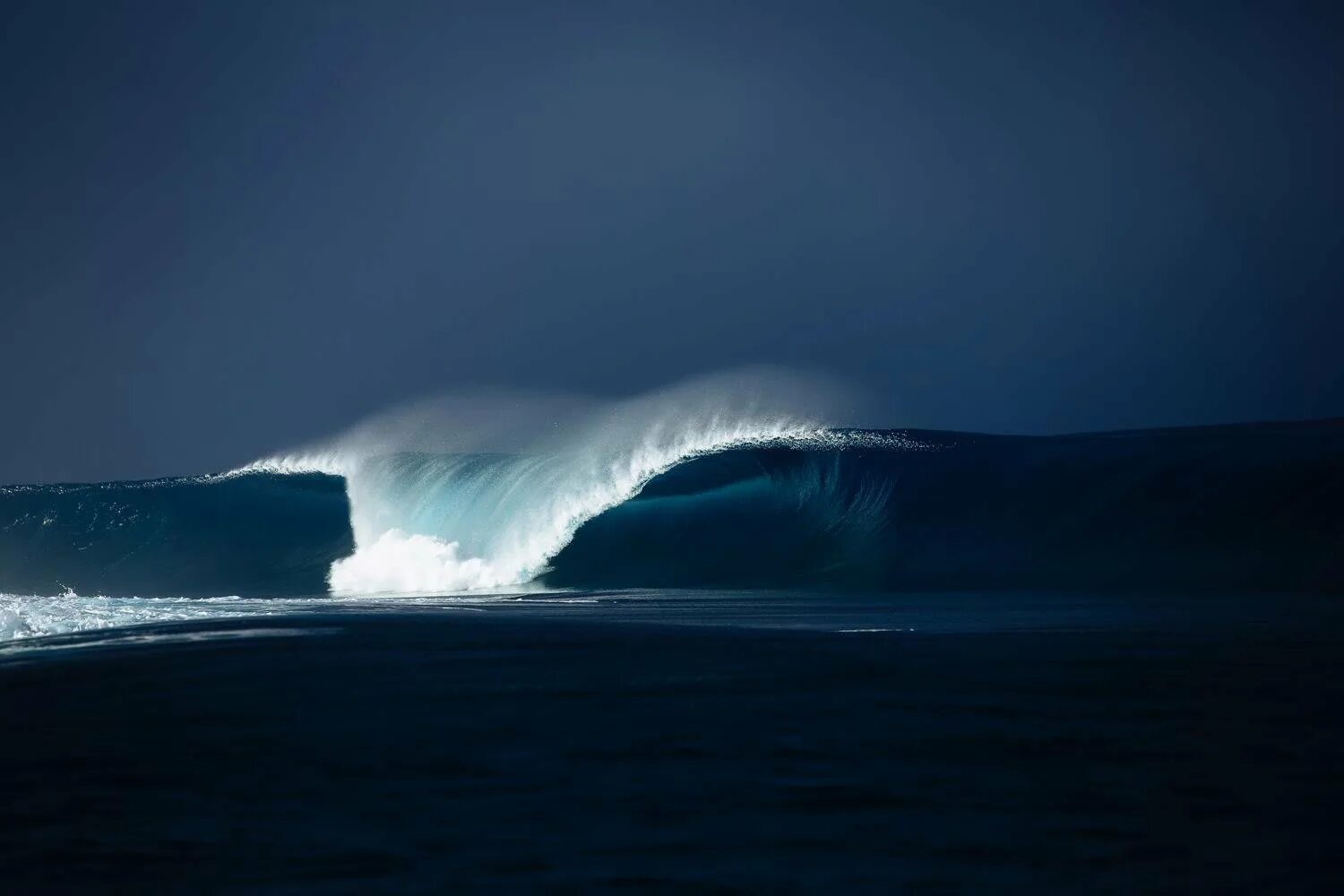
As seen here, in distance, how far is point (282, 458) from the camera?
29.4 meters

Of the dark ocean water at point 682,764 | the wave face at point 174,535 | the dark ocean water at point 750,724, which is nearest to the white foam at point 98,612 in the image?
the dark ocean water at point 750,724

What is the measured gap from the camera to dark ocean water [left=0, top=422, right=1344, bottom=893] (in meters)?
4.06

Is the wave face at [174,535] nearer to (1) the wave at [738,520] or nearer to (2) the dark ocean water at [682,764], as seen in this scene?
(1) the wave at [738,520]

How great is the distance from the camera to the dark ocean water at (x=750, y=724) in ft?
13.3

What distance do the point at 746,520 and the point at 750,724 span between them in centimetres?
1645

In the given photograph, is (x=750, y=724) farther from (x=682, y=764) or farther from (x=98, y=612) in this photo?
(x=98, y=612)

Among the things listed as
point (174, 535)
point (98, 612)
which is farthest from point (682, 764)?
point (174, 535)

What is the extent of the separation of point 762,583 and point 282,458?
13.2 metres

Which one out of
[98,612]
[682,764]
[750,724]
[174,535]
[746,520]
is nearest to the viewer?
[682,764]

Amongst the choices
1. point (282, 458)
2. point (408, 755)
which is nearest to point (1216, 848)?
point (408, 755)

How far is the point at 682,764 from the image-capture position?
5539 mm

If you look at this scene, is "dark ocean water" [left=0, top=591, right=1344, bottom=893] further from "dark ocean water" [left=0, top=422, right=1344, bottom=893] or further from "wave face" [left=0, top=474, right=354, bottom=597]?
"wave face" [left=0, top=474, right=354, bottom=597]

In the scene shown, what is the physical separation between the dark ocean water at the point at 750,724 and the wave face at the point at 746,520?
14 centimetres

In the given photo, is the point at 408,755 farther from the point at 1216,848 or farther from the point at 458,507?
the point at 458,507
